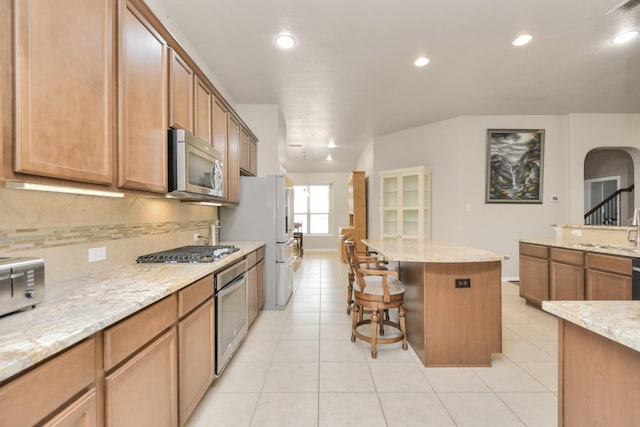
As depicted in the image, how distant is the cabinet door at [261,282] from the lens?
10.3 feet

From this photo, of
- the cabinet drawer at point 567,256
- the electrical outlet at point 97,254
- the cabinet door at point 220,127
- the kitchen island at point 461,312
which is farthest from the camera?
the cabinet drawer at point 567,256

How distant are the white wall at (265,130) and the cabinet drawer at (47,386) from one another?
3413mm

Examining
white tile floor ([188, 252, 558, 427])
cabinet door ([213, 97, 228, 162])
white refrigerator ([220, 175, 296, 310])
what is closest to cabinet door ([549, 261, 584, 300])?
Answer: white tile floor ([188, 252, 558, 427])

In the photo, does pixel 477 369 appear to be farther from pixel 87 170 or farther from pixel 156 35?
pixel 156 35

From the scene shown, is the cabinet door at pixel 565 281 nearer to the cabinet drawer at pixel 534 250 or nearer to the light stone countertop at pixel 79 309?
the cabinet drawer at pixel 534 250

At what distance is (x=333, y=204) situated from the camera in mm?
9117

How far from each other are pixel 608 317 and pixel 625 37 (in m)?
3.29

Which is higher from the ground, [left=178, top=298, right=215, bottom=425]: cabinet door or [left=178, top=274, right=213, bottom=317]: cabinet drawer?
[left=178, top=274, right=213, bottom=317]: cabinet drawer

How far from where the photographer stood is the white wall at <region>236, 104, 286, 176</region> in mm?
4102

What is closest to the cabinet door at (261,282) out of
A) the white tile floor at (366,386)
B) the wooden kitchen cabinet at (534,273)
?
the white tile floor at (366,386)

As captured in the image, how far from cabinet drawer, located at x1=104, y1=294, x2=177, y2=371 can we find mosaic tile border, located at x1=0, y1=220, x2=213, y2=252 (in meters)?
0.65

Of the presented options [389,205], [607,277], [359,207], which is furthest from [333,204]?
[607,277]

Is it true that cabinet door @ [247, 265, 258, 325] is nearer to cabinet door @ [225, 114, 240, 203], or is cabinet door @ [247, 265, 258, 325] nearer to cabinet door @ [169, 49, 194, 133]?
cabinet door @ [225, 114, 240, 203]

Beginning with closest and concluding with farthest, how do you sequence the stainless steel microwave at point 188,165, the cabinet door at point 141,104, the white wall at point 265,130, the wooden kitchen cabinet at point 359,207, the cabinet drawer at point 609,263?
1. the cabinet door at point 141,104
2. the stainless steel microwave at point 188,165
3. the cabinet drawer at point 609,263
4. the white wall at point 265,130
5. the wooden kitchen cabinet at point 359,207
